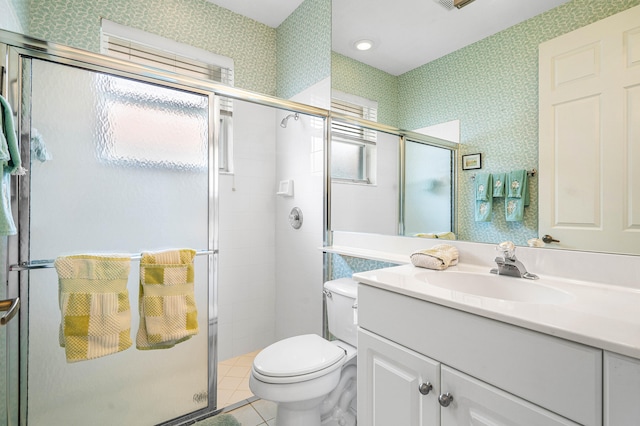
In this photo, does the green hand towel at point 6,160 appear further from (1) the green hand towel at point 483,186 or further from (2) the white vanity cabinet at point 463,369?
(1) the green hand towel at point 483,186

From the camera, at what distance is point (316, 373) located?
4.30ft

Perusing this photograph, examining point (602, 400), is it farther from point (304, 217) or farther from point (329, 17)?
point (329, 17)

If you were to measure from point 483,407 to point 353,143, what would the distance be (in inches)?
59.2

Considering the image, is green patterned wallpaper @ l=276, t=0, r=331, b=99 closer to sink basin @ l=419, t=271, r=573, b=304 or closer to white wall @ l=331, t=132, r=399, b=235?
white wall @ l=331, t=132, r=399, b=235

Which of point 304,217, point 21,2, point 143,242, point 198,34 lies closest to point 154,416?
point 143,242

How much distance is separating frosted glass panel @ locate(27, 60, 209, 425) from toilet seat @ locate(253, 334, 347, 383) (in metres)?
0.44

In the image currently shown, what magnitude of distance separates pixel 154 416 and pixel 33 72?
1.65 m

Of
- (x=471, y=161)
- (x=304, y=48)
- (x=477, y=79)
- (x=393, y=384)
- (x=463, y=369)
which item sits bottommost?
(x=393, y=384)

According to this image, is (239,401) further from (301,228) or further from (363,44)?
(363,44)

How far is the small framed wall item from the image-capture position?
1.27m

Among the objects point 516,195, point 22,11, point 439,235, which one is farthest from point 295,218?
point 22,11

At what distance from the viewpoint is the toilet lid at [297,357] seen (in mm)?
1299

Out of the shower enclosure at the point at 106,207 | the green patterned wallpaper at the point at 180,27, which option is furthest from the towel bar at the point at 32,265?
the green patterned wallpaper at the point at 180,27

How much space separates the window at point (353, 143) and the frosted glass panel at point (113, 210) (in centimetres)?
82
